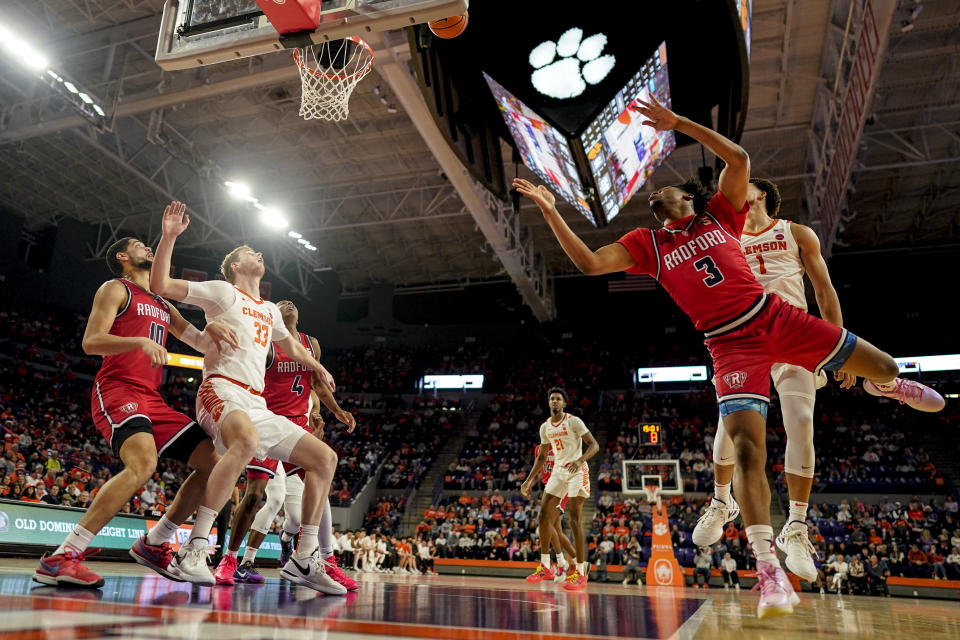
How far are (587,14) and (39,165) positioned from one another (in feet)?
61.8

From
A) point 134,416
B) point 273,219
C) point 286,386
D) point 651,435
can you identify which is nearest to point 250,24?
point 286,386

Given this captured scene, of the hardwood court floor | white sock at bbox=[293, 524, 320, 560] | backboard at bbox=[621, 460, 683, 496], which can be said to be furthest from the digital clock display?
white sock at bbox=[293, 524, 320, 560]

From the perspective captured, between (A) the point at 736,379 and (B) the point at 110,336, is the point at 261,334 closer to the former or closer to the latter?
(B) the point at 110,336

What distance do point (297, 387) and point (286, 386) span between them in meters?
0.09

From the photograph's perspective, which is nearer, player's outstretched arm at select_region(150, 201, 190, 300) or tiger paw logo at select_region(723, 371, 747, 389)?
tiger paw logo at select_region(723, 371, 747, 389)

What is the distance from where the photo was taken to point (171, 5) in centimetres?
528

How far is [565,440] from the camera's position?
775 centimetres

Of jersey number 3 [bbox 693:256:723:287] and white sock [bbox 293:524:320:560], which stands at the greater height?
jersey number 3 [bbox 693:256:723:287]

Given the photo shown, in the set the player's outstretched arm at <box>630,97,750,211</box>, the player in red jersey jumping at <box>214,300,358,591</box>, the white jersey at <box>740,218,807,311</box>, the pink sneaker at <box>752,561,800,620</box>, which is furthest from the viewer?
the player in red jersey jumping at <box>214,300,358,591</box>

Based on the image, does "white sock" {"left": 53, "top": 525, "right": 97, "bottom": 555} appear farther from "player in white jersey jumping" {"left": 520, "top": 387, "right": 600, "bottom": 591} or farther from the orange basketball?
"player in white jersey jumping" {"left": 520, "top": 387, "right": 600, "bottom": 591}

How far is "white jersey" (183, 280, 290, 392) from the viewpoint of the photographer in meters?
3.99

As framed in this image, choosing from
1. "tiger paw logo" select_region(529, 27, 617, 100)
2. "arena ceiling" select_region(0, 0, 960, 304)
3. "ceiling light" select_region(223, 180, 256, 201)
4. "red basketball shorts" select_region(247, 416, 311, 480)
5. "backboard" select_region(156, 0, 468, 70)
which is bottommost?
"red basketball shorts" select_region(247, 416, 311, 480)

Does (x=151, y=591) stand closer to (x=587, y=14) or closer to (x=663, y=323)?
(x=587, y=14)

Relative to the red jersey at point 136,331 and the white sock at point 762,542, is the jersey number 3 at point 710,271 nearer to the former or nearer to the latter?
the white sock at point 762,542
